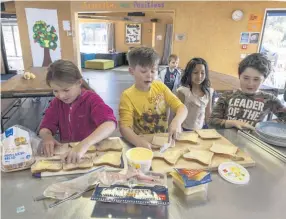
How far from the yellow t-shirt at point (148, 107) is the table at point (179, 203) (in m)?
0.56

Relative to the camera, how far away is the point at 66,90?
103 centimetres

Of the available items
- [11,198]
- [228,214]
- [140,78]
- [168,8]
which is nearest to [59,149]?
[11,198]

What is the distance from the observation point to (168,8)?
5465mm

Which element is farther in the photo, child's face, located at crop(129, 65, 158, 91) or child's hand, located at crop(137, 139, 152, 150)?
child's face, located at crop(129, 65, 158, 91)

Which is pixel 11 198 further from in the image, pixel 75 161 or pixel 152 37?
pixel 152 37

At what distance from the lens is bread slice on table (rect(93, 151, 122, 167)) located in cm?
81

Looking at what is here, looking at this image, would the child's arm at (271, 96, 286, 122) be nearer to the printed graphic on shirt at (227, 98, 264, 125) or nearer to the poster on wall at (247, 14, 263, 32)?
the printed graphic on shirt at (227, 98, 264, 125)

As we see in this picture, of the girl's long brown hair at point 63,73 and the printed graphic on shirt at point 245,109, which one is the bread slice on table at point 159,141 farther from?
the printed graphic on shirt at point 245,109

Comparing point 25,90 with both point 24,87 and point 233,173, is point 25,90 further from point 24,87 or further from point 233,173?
point 233,173

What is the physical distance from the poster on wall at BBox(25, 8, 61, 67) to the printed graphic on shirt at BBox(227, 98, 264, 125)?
230 inches

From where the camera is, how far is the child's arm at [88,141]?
80 centimetres

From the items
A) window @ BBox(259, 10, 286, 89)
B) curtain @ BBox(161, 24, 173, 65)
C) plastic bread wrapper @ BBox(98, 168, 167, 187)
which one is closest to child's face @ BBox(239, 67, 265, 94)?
plastic bread wrapper @ BBox(98, 168, 167, 187)

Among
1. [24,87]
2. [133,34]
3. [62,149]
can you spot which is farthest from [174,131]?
[133,34]

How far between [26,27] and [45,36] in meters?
0.53
